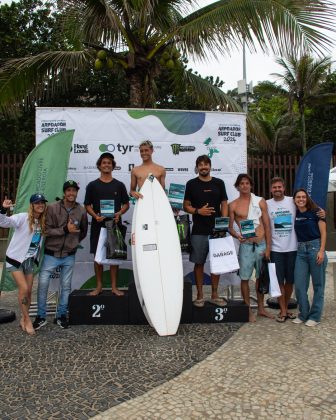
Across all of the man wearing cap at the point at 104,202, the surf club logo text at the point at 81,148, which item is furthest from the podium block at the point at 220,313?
the surf club logo text at the point at 81,148

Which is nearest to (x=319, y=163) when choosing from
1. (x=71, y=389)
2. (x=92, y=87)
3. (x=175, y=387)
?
(x=175, y=387)

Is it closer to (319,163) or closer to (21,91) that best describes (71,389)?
(319,163)

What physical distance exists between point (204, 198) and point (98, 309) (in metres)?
1.80

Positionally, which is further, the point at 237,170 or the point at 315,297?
the point at 237,170

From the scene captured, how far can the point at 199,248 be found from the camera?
4824 millimetres

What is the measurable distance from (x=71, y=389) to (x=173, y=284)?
1.68 m

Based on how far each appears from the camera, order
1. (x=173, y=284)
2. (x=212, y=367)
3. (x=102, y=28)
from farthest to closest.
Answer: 1. (x=102, y=28)
2. (x=173, y=284)
3. (x=212, y=367)

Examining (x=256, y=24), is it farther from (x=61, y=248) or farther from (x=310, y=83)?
(x=310, y=83)

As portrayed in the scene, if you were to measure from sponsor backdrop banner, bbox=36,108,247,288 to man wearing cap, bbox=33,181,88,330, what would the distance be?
2.79 ft

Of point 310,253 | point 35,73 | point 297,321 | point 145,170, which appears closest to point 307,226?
point 310,253

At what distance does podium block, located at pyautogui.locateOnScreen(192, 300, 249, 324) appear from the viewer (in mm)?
4719

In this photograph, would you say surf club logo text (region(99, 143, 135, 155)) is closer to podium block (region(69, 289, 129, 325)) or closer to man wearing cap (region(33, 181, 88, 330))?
man wearing cap (region(33, 181, 88, 330))

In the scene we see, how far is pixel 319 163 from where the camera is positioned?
17.8ft

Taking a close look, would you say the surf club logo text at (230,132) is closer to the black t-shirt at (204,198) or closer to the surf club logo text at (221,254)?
the black t-shirt at (204,198)
